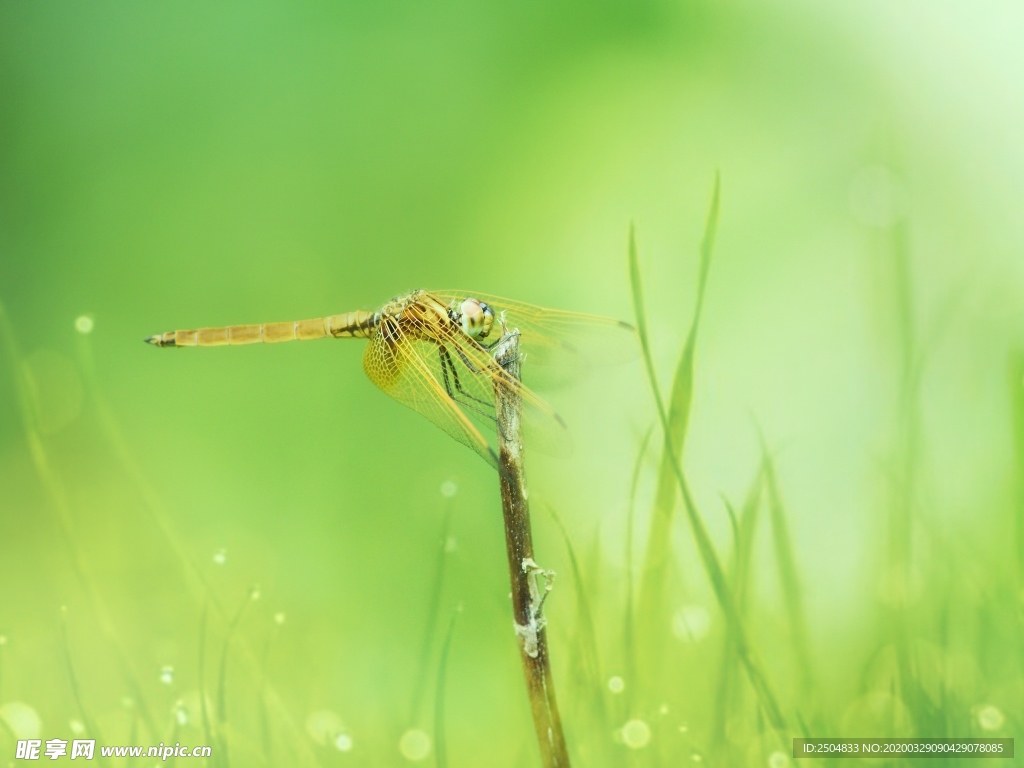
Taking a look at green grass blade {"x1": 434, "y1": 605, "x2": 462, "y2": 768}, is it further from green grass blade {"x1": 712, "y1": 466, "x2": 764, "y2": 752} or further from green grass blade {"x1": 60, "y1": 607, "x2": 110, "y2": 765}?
green grass blade {"x1": 60, "y1": 607, "x2": 110, "y2": 765}

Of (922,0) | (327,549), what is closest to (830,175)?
(922,0)

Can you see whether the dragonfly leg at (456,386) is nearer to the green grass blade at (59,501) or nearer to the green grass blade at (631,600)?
the green grass blade at (631,600)

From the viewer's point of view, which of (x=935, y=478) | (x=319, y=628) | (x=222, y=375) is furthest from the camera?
(x=222, y=375)

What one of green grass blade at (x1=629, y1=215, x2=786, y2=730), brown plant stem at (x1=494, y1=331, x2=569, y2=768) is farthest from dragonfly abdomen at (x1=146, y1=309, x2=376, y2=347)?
green grass blade at (x1=629, y1=215, x2=786, y2=730)

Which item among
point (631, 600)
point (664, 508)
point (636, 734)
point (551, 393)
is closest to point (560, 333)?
point (551, 393)

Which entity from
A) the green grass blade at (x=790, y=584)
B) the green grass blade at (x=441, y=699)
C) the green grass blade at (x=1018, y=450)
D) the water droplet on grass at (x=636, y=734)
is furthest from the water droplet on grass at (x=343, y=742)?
the green grass blade at (x=1018, y=450)

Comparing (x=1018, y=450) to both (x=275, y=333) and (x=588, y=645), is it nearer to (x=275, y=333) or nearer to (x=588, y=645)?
(x=588, y=645)

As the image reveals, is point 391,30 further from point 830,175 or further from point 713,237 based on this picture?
point 830,175
